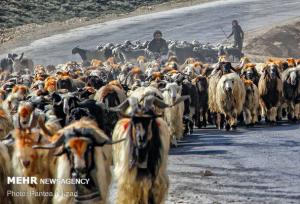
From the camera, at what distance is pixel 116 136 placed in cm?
1308

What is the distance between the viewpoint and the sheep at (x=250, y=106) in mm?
25172

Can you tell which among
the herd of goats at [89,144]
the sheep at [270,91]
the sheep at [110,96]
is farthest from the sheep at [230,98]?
the sheep at [110,96]

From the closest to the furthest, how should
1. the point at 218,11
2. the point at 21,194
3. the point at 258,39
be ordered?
the point at 21,194 < the point at 258,39 < the point at 218,11

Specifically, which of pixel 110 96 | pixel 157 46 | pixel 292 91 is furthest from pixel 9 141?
pixel 157 46

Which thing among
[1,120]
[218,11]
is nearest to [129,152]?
[1,120]

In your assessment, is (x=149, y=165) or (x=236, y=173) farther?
(x=236, y=173)

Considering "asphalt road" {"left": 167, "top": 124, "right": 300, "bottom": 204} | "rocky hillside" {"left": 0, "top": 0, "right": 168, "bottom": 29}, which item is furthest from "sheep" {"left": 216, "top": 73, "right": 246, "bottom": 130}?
"rocky hillside" {"left": 0, "top": 0, "right": 168, "bottom": 29}

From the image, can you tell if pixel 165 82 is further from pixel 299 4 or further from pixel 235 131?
pixel 299 4

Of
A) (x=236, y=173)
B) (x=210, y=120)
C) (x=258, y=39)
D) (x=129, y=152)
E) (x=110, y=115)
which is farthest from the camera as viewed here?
(x=258, y=39)

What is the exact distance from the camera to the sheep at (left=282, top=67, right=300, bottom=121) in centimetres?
2634

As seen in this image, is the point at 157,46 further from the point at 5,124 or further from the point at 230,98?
the point at 5,124

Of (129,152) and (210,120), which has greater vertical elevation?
(129,152)

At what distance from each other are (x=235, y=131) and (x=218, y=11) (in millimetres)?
39207

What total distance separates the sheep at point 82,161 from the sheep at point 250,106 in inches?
563
